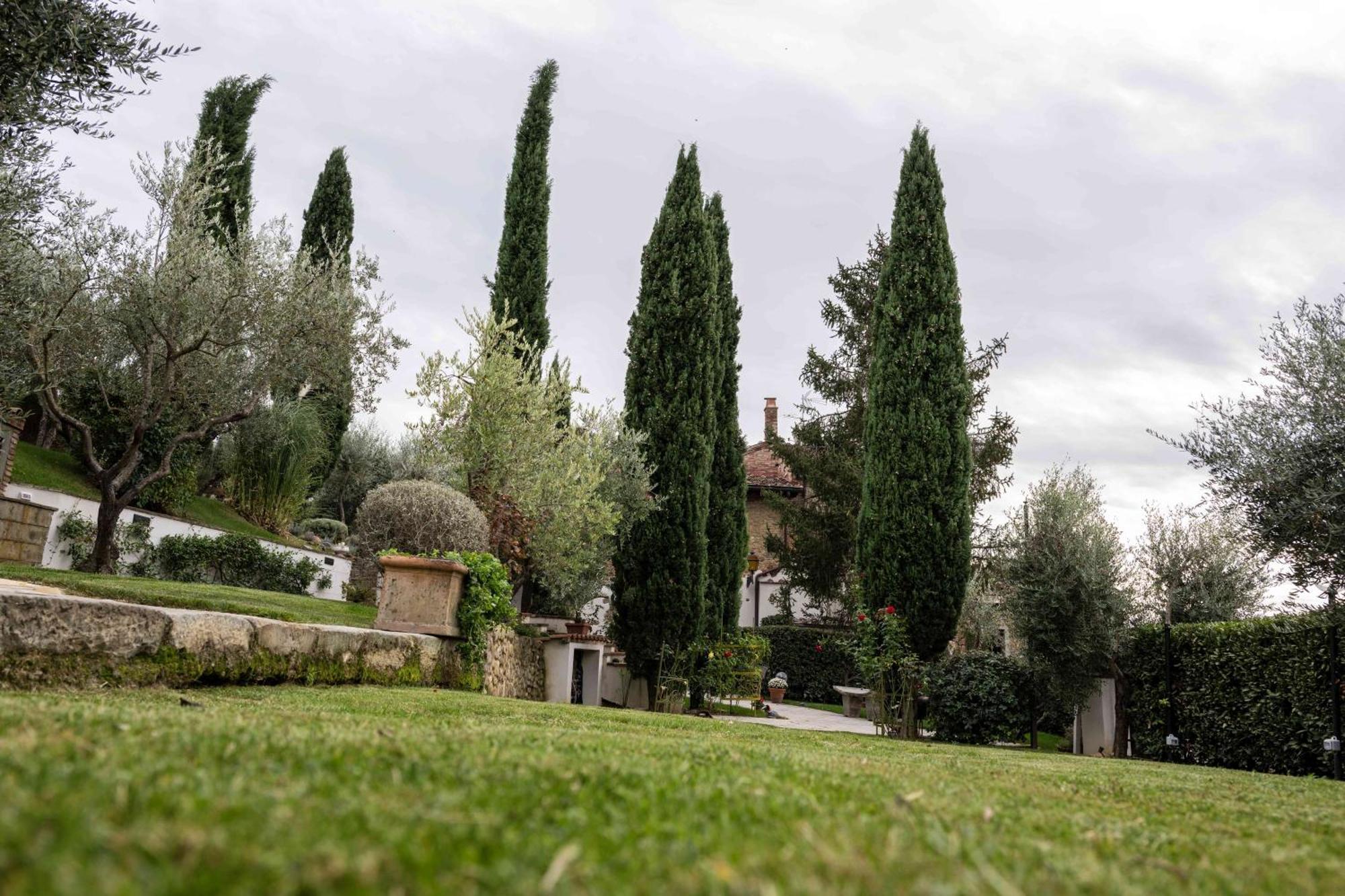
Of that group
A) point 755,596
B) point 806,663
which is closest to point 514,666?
point 806,663

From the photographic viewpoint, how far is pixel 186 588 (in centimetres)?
885

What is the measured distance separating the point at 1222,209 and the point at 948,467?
216 inches

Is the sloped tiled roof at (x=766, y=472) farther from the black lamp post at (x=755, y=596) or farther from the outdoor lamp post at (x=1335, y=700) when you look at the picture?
the outdoor lamp post at (x=1335, y=700)

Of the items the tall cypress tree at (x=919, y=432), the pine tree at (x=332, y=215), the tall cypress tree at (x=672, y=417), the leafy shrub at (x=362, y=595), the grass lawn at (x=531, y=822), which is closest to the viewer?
the grass lawn at (x=531, y=822)

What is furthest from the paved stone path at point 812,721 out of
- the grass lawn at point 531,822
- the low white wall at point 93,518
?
the grass lawn at point 531,822

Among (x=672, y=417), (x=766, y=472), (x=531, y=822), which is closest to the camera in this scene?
(x=531, y=822)

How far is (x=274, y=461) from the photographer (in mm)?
18703

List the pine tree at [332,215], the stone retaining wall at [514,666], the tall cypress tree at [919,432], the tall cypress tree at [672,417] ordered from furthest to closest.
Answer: the pine tree at [332,215] < the tall cypress tree at [672,417] < the tall cypress tree at [919,432] < the stone retaining wall at [514,666]

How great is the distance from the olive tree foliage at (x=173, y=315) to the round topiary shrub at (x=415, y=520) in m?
3.57

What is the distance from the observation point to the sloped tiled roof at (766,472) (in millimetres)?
30547

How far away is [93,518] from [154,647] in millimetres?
10866

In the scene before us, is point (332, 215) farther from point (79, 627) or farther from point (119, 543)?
point (79, 627)

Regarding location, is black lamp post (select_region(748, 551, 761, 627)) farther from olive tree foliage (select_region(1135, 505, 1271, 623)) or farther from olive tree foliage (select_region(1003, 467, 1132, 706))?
olive tree foliage (select_region(1003, 467, 1132, 706))

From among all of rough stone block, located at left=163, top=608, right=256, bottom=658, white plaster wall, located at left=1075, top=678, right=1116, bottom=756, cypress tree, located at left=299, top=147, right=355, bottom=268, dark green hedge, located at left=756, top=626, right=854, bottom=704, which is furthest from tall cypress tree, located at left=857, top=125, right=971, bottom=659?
cypress tree, located at left=299, top=147, right=355, bottom=268
